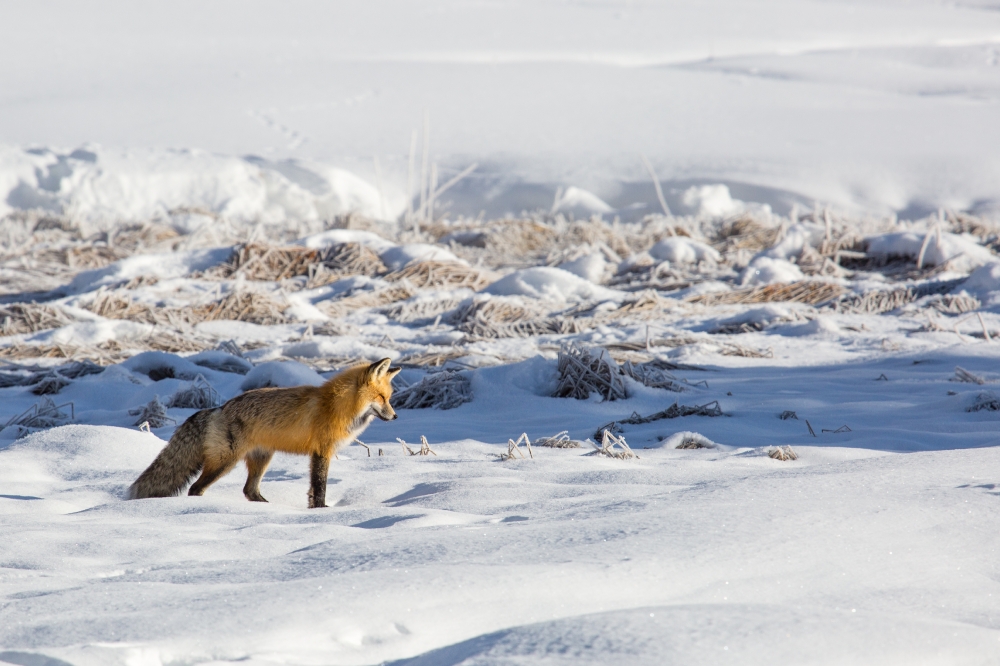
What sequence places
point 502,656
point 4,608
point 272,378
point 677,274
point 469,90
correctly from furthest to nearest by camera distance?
1. point 469,90
2. point 677,274
3. point 272,378
4. point 4,608
5. point 502,656

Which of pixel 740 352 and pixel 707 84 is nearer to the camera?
pixel 740 352

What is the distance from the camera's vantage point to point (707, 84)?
28078mm

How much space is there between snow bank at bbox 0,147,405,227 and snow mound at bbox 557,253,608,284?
6.34 metres

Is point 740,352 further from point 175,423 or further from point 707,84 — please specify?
point 707,84

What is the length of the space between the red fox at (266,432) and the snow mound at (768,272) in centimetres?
637

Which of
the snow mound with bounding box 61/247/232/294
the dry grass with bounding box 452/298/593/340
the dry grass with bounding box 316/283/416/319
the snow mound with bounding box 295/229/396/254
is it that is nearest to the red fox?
the dry grass with bounding box 452/298/593/340

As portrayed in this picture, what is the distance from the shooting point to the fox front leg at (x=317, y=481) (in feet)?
10.5

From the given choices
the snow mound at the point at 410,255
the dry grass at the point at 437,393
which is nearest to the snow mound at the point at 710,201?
the snow mound at the point at 410,255

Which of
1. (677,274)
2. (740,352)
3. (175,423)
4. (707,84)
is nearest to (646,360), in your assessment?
(740,352)

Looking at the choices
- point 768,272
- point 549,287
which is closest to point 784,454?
point 549,287

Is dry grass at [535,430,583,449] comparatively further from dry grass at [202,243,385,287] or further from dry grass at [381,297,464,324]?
dry grass at [202,243,385,287]

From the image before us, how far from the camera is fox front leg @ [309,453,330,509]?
321 centimetres

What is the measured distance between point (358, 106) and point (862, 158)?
14359 millimetres

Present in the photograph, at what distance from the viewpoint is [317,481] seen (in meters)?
3.25
